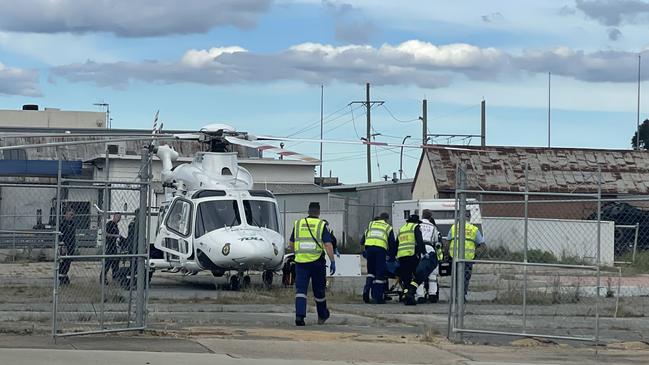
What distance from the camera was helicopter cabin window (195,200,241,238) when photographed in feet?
72.2

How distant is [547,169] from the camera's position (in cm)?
4762

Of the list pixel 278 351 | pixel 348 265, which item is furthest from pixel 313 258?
pixel 348 265

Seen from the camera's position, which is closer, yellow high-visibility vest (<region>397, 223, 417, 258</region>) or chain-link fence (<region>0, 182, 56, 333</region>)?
chain-link fence (<region>0, 182, 56, 333</region>)

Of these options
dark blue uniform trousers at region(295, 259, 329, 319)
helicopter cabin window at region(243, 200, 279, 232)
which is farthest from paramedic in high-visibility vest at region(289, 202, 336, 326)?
helicopter cabin window at region(243, 200, 279, 232)

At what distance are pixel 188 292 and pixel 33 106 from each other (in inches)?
2347

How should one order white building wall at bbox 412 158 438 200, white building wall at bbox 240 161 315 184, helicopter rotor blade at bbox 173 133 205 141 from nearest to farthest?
helicopter rotor blade at bbox 173 133 205 141 → white building wall at bbox 412 158 438 200 → white building wall at bbox 240 161 315 184

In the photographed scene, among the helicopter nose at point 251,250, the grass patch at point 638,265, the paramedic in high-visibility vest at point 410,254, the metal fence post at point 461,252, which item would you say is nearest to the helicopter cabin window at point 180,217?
the helicopter nose at point 251,250

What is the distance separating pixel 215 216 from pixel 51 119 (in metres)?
59.6

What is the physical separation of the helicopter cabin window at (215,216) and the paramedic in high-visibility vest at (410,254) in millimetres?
4123

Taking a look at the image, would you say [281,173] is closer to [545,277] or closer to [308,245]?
[545,277]

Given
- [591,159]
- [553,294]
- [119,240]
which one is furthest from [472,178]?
[119,240]

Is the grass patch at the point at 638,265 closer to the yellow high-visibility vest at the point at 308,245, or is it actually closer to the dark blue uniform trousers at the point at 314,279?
the dark blue uniform trousers at the point at 314,279

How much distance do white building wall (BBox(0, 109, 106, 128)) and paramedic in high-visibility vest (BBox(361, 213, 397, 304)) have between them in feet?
198

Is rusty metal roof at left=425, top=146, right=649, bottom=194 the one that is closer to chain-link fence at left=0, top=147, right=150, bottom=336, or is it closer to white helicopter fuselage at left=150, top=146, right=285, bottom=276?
chain-link fence at left=0, top=147, right=150, bottom=336
